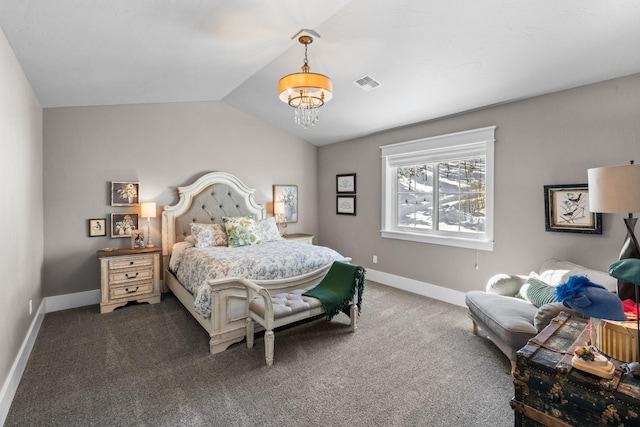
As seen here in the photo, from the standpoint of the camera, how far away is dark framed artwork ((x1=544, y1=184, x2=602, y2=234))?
2740mm

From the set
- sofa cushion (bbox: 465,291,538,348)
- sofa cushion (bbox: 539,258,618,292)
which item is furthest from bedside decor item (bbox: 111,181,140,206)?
sofa cushion (bbox: 539,258,618,292)

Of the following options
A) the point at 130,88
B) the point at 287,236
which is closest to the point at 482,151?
the point at 287,236

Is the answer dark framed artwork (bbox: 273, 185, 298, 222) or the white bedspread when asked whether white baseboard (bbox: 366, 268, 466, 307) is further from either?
dark framed artwork (bbox: 273, 185, 298, 222)

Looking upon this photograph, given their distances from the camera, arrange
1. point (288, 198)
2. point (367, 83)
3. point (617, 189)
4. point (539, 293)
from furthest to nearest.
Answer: point (288, 198) < point (367, 83) < point (539, 293) < point (617, 189)

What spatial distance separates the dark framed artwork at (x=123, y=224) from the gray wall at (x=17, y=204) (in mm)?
728

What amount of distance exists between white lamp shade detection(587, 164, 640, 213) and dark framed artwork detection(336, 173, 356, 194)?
367 cm

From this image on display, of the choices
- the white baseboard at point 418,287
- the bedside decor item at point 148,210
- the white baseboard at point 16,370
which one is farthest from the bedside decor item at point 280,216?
the white baseboard at point 16,370

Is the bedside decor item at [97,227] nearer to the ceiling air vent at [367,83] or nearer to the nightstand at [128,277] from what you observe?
the nightstand at [128,277]

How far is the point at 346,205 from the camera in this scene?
5254mm

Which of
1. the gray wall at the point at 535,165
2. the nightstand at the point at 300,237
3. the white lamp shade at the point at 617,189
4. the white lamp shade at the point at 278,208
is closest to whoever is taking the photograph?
the white lamp shade at the point at 617,189

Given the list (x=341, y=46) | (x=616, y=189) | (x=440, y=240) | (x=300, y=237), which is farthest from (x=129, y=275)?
(x=616, y=189)

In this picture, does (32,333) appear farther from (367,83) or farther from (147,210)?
(367,83)

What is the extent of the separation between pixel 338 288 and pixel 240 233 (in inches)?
63.1

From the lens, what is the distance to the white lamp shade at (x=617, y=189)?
4.44 feet
